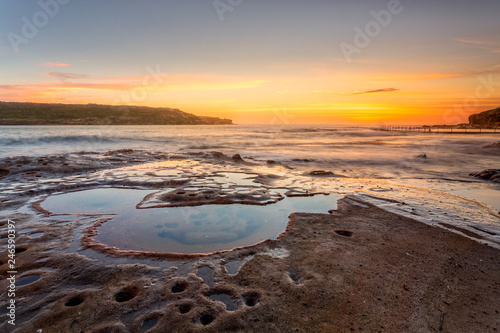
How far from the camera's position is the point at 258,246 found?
4.29m

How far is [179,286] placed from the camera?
127 inches

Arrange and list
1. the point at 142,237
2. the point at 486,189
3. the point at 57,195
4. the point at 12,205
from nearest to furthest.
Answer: the point at 142,237
the point at 12,205
the point at 57,195
the point at 486,189

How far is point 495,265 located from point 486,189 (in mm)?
7189

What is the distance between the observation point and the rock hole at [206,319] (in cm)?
265

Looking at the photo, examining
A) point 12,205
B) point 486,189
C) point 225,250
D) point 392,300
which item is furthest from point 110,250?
point 486,189

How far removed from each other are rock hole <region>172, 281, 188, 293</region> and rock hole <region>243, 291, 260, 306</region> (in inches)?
31.2

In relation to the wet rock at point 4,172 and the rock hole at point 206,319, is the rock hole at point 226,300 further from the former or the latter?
the wet rock at point 4,172

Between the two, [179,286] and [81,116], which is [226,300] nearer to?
[179,286]

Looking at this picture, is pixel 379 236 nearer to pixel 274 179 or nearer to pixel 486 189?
pixel 274 179

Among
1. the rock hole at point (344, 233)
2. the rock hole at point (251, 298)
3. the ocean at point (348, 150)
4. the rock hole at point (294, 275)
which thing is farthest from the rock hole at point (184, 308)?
the ocean at point (348, 150)

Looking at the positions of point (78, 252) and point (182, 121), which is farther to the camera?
point (182, 121)

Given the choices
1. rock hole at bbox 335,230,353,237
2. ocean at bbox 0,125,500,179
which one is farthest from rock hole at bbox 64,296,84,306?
ocean at bbox 0,125,500,179

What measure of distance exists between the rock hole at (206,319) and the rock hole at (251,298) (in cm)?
44

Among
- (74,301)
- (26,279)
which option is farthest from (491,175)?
(26,279)
